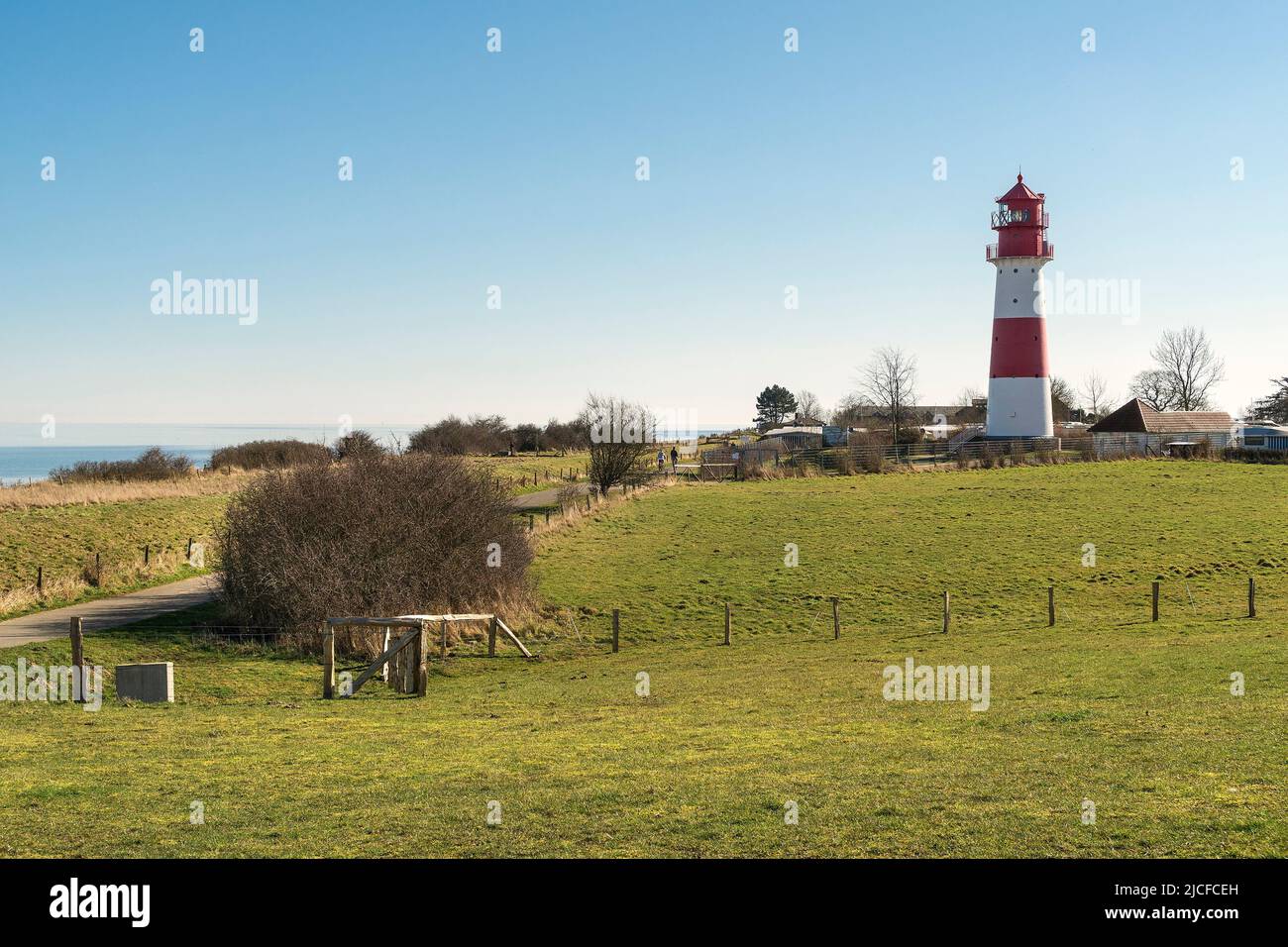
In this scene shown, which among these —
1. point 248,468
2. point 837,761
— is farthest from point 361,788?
point 248,468

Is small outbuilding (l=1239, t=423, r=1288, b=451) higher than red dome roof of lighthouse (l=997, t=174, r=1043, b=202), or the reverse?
red dome roof of lighthouse (l=997, t=174, r=1043, b=202)

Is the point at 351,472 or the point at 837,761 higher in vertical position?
the point at 351,472

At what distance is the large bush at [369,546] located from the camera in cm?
2900

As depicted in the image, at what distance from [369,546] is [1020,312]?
2185 inches

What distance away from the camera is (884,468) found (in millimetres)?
71000

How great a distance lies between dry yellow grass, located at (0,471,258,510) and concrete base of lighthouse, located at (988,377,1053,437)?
49268 millimetres

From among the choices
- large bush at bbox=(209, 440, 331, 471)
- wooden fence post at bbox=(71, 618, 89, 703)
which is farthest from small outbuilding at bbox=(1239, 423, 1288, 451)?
wooden fence post at bbox=(71, 618, 89, 703)

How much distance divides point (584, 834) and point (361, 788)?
3372 mm

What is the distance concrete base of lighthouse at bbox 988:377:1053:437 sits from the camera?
74.4 m

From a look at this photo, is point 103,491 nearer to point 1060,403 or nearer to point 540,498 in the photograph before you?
point 540,498

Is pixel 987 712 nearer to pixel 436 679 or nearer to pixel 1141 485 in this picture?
pixel 436 679
